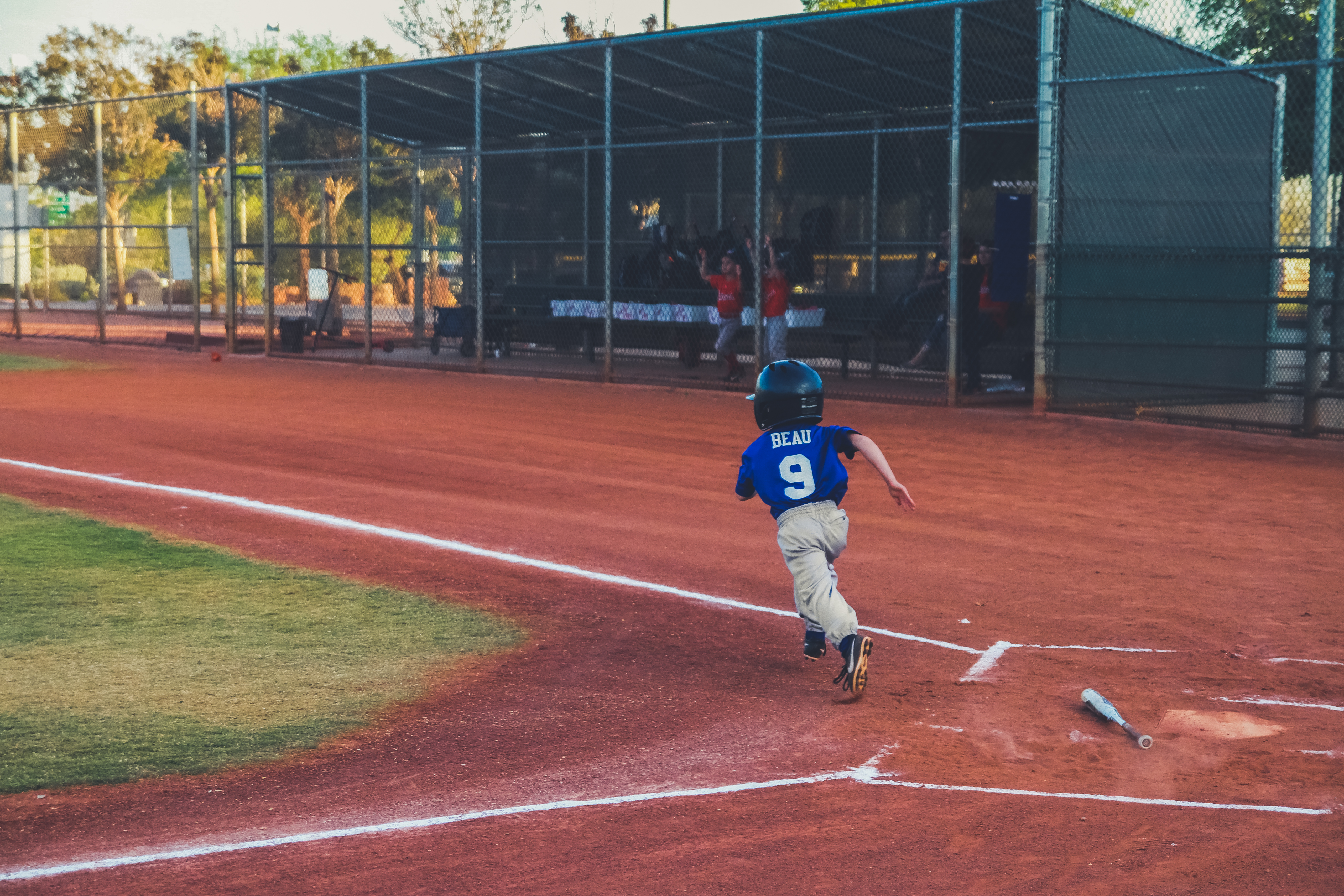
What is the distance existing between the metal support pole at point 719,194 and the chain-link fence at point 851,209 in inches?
4.3

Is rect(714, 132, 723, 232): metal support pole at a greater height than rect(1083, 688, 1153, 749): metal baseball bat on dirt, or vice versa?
rect(714, 132, 723, 232): metal support pole

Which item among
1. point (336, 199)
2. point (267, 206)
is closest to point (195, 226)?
point (267, 206)

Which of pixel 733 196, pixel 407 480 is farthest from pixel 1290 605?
pixel 733 196

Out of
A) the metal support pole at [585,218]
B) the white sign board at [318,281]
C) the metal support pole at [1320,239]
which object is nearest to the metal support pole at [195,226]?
the white sign board at [318,281]

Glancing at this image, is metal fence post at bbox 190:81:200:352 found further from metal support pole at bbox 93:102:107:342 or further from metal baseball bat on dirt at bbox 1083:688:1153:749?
metal baseball bat on dirt at bbox 1083:688:1153:749

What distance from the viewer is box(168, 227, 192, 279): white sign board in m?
24.0

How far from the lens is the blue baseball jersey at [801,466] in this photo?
5.62 metres

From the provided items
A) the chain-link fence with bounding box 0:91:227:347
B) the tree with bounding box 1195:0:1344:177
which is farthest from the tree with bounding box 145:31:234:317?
the tree with bounding box 1195:0:1344:177

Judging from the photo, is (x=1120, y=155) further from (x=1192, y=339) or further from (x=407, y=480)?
(x=407, y=480)

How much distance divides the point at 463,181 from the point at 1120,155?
11884mm

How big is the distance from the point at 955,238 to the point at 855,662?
33.8ft

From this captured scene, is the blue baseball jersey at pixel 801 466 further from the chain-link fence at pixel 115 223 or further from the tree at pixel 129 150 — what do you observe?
the tree at pixel 129 150

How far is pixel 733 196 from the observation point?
79.2ft

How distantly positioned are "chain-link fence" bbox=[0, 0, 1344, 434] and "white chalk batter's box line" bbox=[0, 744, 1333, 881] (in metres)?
9.38
